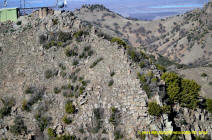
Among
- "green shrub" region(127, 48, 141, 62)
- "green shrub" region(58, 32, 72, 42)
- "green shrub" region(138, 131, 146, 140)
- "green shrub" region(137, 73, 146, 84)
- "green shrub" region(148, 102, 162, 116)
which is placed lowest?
"green shrub" region(138, 131, 146, 140)

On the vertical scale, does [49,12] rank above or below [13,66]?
above

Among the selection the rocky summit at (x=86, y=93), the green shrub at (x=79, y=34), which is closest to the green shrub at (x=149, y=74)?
the rocky summit at (x=86, y=93)

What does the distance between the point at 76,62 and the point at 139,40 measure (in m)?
85.3

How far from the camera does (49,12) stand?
1216 inches

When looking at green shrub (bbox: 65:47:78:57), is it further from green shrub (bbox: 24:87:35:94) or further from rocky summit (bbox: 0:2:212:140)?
green shrub (bbox: 24:87:35:94)

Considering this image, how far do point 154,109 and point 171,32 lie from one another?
9172cm

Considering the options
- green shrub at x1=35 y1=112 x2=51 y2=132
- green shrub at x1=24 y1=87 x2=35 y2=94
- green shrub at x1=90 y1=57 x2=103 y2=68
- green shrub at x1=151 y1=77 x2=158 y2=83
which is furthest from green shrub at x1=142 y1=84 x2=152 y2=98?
green shrub at x1=24 y1=87 x2=35 y2=94

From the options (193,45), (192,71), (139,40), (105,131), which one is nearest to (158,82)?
(105,131)

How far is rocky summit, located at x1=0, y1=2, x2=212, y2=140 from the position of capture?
2067cm

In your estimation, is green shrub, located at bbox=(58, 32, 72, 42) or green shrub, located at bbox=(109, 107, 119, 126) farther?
green shrub, located at bbox=(58, 32, 72, 42)

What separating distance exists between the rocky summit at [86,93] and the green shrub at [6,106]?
0.08 m

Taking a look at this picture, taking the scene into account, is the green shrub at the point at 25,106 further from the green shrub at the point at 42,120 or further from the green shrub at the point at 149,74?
the green shrub at the point at 149,74

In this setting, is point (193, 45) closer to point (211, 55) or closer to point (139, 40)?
point (211, 55)

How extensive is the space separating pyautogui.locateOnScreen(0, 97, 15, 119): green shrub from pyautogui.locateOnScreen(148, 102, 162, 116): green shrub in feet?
40.8
